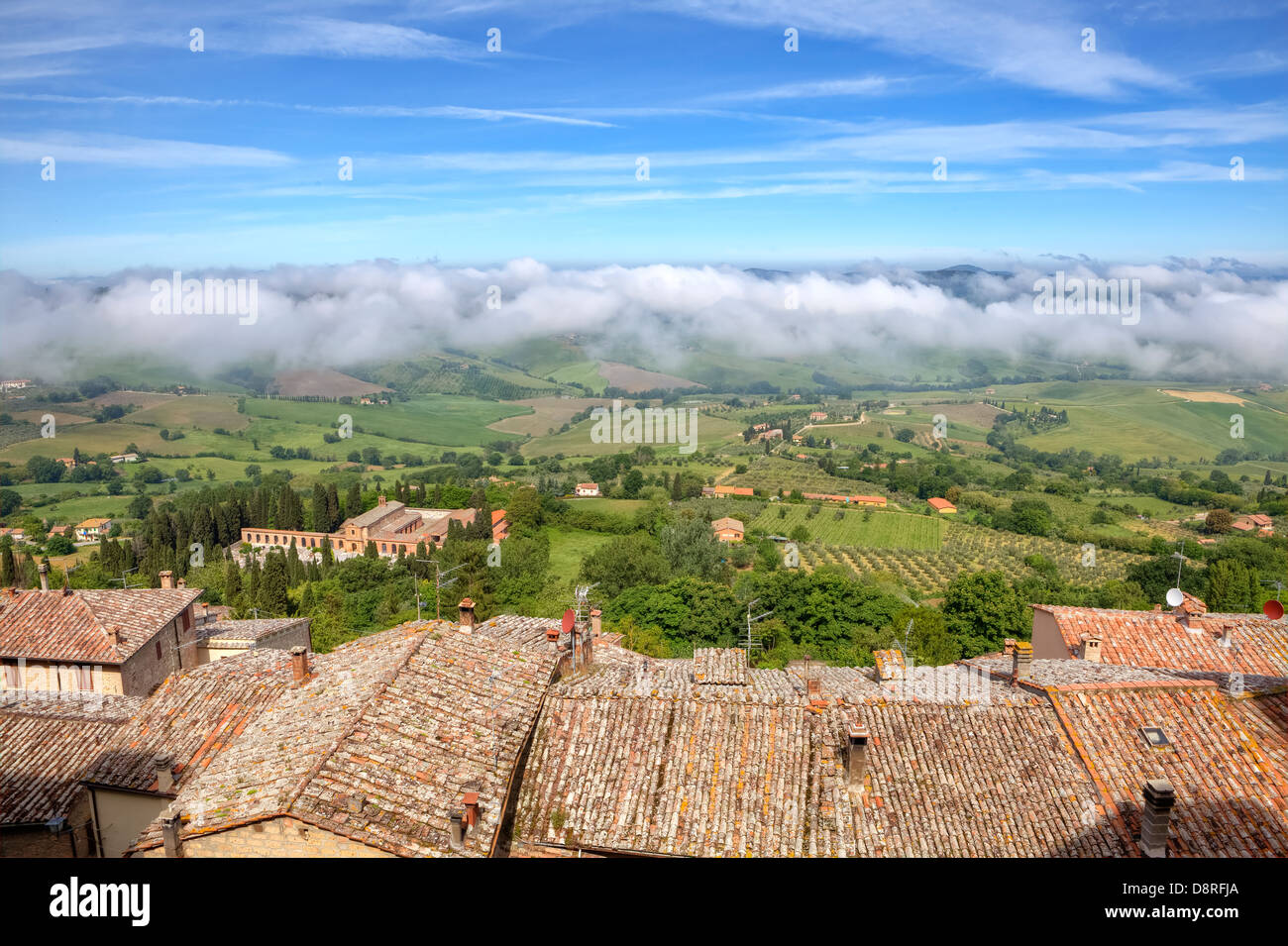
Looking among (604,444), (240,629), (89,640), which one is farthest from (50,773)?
(604,444)

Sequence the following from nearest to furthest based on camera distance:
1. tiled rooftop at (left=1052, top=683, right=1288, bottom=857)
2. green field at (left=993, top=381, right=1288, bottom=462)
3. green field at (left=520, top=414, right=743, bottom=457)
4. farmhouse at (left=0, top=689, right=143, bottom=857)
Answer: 1. tiled rooftop at (left=1052, top=683, right=1288, bottom=857)
2. farmhouse at (left=0, top=689, right=143, bottom=857)
3. green field at (left=520, top=414, right=743, bottom=457)
4. green field at (left=993, top=381, right=1288, bottom=462)

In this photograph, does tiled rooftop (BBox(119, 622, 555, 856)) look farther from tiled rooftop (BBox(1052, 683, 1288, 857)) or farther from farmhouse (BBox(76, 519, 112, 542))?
farmhouse (BBox(76, 519, 112, 542))

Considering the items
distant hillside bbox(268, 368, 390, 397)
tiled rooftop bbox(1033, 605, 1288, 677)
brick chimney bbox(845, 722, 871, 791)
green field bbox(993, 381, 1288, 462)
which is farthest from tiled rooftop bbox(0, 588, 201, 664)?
distant hillside bbox(268, 368, 390, 397)

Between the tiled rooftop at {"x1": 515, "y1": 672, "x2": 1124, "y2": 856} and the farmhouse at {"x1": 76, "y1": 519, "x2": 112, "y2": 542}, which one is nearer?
the tiled rooftop at {"x1": 515, "y1": 672, "x2": 1124, "y2": 856}

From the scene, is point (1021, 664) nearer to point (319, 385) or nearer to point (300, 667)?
point (300, 667)

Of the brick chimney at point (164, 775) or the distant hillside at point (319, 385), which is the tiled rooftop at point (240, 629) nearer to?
the brick chimney at point (164, 775)
